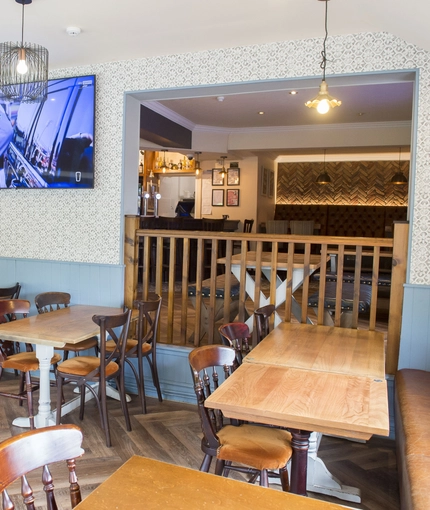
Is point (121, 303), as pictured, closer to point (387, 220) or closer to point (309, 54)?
point (309, 54)

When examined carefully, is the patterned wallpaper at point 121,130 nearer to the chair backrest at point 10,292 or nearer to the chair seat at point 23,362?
the chair backrest at point 10,292

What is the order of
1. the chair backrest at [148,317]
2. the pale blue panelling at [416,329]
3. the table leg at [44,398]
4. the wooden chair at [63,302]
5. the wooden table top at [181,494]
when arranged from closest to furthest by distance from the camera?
the wooden table top at [181,494] < the table leg at [44,398] < the pale blue panelling at [416,329] < the chair backrest at [148,317] < the wooden chair at [63,302]

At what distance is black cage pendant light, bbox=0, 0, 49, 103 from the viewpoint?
310 centimetres

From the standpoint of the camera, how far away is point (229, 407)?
1.82 meters

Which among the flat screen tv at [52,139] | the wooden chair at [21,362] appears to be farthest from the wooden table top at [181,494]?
the flat screen tv at [52,139]

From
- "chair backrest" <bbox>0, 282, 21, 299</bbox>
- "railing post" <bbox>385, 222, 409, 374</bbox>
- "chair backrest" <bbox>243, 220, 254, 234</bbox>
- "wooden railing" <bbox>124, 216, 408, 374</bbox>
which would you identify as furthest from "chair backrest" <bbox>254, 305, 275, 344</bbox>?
"chair backrest" <bbox>243, 220, 254, 234</bbox>

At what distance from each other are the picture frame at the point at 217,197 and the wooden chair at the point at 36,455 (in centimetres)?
977

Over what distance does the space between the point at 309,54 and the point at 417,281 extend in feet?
6.15

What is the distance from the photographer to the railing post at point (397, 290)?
3418mm

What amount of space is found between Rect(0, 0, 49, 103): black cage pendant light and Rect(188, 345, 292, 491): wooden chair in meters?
2.16

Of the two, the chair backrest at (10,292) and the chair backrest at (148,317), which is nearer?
the chair backrest at (148,317)

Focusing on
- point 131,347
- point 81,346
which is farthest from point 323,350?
point 81,346

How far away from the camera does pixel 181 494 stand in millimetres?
1207

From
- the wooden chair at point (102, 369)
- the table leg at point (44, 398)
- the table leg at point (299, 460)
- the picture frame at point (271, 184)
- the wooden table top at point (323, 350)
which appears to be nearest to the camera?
the table leg at point (299, 460)
